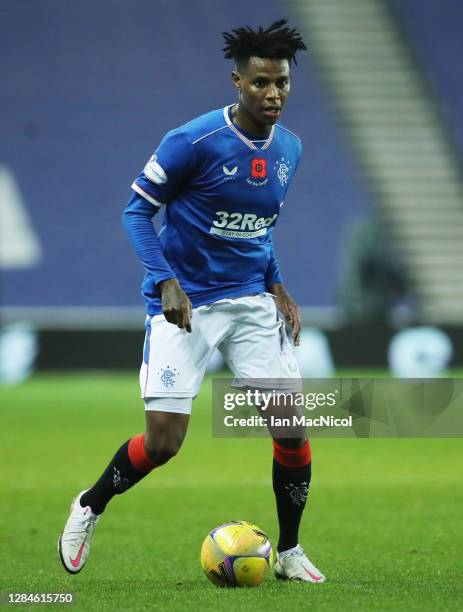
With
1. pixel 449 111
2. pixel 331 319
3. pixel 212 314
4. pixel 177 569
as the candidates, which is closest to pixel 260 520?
pixel 177 569

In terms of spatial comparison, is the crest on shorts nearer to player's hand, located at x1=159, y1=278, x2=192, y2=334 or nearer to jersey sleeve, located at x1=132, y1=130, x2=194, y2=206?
player's hand, located at x1=159, y1=278, x2=192, y2=334

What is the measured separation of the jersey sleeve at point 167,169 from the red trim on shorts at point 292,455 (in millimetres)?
1138

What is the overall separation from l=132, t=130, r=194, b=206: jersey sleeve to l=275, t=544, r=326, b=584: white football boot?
1538mm

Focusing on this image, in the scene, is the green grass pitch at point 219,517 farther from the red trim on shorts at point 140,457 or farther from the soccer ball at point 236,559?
the red trim on shorts at point 140,457

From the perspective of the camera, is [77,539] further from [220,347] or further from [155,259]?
[155,259]

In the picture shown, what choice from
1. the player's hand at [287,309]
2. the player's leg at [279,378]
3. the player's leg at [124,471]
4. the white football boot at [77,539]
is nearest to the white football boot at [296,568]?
the player's leg at [279,378]

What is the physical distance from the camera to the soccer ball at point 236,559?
190 inches

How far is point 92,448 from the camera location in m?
10.3

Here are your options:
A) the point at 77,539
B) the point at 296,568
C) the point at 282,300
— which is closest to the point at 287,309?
the point at 282,300

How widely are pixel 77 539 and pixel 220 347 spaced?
986 mm

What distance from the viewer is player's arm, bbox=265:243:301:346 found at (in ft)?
17.4

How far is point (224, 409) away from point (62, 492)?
3007 millimetres

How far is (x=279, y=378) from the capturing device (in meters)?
5.03

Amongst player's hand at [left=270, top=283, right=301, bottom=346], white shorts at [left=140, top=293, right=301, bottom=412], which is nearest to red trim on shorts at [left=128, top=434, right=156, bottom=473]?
white shorts at [left=140, top=293, right=301, bottom=412]
